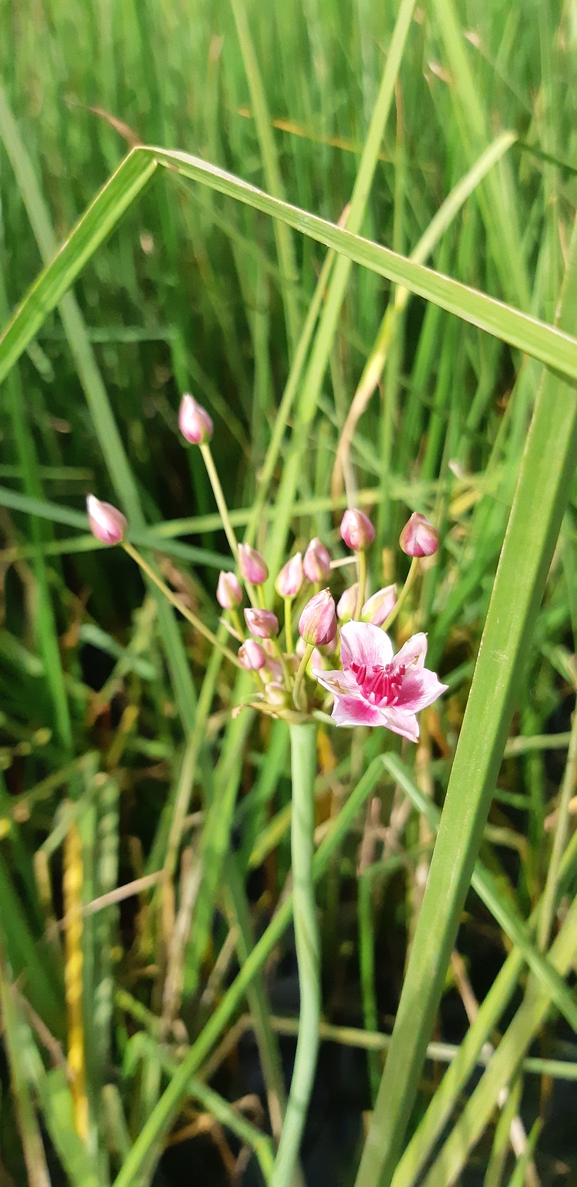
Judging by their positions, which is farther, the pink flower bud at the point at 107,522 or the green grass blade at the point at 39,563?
the green grass blade at the point at 39,563

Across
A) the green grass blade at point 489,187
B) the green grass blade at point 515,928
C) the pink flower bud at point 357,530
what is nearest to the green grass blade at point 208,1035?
the green grass blade at point 515,928

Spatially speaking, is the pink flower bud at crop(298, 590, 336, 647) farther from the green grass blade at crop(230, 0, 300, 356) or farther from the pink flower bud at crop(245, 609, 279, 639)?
the green grass blade at crop(230, 0, 300, 356)

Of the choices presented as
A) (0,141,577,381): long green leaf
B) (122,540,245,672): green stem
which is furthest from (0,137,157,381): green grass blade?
(122,540,245,672): green stem

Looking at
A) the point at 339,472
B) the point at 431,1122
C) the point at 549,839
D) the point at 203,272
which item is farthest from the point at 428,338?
the point at 431,1122

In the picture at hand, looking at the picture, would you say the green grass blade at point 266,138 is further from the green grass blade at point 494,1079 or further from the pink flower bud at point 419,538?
the green grass blade at point 494,1079

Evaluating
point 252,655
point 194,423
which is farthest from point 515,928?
point 194,423

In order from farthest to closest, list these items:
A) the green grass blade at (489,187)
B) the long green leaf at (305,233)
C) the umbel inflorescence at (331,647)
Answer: the green grass blade at (489,187), the umbel inflorescence at (331,647), the long green leaf at (305,233)

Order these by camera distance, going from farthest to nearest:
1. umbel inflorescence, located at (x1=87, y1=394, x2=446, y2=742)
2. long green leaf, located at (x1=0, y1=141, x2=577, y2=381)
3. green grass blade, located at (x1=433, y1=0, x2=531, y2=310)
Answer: green grass blade, located at (x1=433, y1=0, x2=531, y2=310), umbel inflorescence, located at (x1=87, y1=394, x2=446, y2=742), long green leaf, located at (x1=0, y1=141, x2=577, y2=381)
